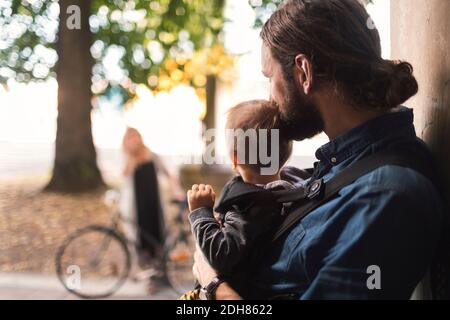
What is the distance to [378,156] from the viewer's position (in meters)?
0.80

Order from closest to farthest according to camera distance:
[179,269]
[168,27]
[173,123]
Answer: [179,269]
[168,27]
[173,123]

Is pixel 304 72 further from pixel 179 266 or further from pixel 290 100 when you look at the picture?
pixel 179 266

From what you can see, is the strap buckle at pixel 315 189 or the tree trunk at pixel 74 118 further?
the tree trunk at pixel 74 118

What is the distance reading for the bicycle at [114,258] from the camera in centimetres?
324

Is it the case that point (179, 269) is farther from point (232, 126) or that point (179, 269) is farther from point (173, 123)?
point (232, 126)

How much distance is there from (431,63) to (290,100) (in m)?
0.29

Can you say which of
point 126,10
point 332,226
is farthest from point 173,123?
point 332,226

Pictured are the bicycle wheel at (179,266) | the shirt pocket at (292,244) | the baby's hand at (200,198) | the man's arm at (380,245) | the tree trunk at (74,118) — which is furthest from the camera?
the tree trunk at (74,118)

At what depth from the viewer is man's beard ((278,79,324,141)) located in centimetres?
90

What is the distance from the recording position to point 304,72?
88 cm

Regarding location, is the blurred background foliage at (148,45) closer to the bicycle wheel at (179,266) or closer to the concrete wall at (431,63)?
the bicycle wheel at (179,266)

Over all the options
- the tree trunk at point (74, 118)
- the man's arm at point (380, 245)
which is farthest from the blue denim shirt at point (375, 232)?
the tree trunk at point (74, 118)

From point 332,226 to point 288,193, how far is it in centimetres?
15

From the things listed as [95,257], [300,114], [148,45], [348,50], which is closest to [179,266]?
[95,257]
